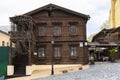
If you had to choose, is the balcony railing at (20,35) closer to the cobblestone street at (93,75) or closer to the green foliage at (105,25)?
the cobblestone street at (93,75)

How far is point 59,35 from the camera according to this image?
42469mm

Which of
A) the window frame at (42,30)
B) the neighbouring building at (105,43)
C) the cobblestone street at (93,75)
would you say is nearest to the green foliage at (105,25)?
the neighbouring building at (105,43)

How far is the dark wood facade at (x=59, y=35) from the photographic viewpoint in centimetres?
4203

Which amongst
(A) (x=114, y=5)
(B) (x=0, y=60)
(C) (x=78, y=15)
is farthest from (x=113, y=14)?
(B) (x=0, y=60)

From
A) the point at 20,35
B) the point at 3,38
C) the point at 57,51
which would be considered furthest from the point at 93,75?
the point at 3,38

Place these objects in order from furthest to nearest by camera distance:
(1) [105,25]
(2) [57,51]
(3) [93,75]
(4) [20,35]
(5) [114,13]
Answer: (1) [105,25] → (5) [114,13] → (2) [57,51] → (4) [20,35] → (3) [93,75]

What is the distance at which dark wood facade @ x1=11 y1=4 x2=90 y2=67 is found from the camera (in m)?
42.0

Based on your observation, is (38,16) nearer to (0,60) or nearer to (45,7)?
(45,7)

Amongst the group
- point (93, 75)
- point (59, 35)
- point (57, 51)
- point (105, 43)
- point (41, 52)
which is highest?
point (59, 35)

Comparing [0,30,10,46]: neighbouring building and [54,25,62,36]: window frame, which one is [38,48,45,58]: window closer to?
[54,25,62,36]: window frame

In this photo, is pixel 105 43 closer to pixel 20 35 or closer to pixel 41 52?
pixel 41 52

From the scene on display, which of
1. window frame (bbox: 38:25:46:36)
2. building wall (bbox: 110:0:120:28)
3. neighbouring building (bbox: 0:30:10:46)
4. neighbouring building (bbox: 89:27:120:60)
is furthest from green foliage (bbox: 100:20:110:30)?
window frame (bbox: 38:25:46:36)

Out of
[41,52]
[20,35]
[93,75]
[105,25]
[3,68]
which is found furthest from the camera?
[105,25]

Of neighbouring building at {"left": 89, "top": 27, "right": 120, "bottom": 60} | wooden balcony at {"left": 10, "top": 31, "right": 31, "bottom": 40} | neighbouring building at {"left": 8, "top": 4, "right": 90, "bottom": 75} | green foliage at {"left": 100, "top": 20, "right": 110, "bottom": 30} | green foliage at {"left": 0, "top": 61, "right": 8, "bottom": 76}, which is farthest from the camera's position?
green foliage at {"left": 100, "top": 20, "right": 110, "bottom": 30}
